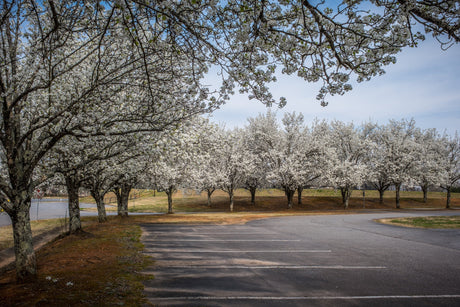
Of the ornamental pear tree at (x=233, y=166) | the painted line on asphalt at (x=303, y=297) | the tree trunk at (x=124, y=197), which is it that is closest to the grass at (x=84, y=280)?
the painted line on asphalt at (x=303, y=297)

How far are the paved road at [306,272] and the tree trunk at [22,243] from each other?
127 inches

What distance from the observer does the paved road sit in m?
6.27

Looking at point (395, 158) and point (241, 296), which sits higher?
point (395, 158)

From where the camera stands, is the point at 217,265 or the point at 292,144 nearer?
the point at 217,265

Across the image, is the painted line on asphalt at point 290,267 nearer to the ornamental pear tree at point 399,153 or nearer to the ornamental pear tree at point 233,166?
the ornamental pear tree at point 233,166

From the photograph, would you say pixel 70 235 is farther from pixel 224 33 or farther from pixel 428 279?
pixel 428 279

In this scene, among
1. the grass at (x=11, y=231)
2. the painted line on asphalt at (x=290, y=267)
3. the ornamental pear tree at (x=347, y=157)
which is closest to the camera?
the painted line on asphalt at (x=290, y=267)

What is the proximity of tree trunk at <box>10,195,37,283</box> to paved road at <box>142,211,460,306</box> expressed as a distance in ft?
10.6

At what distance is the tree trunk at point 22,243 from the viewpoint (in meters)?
7.77

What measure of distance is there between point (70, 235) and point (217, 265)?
412 inches

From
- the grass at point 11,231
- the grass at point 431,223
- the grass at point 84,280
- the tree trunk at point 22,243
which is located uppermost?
the tree trunk at point 22,243

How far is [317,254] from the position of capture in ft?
35.6

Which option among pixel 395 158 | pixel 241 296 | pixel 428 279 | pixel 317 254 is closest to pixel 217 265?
pixel 241 296

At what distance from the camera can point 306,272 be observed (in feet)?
27.5
